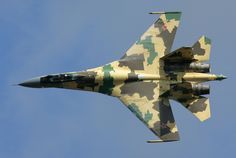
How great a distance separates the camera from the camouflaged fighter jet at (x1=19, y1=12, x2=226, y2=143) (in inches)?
2977

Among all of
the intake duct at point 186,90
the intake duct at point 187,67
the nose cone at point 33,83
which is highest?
the intake duct at point 187,67

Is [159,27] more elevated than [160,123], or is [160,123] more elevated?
[159,27]

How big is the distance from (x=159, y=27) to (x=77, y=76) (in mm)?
9449

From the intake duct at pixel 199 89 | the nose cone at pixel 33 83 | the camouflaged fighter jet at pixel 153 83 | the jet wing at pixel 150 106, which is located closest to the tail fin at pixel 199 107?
the camouflaged fighter jet at pixel 153 83

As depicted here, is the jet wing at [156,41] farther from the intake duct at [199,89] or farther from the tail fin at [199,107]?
the tail fin at [199,107]

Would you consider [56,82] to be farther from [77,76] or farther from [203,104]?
[203,104]

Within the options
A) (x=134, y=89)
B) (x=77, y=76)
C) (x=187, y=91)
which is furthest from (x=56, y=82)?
(x=187, y=91)

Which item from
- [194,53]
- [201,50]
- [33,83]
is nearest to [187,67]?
[194,53]

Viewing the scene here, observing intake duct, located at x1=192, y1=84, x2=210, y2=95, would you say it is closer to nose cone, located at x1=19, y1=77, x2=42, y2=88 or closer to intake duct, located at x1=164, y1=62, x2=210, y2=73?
intake duct, located at x1=164, y1=62, x2=210, y2=73

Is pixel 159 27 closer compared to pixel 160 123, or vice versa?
pixel 160 123

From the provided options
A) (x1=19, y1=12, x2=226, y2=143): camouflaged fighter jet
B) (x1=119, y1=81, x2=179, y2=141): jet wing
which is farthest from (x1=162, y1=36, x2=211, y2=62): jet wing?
(x1=119, y1=81, x2=179, y2=141): jet wing

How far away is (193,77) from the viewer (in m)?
76.7

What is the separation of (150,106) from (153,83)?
208cm

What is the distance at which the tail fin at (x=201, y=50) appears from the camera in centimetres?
7788
